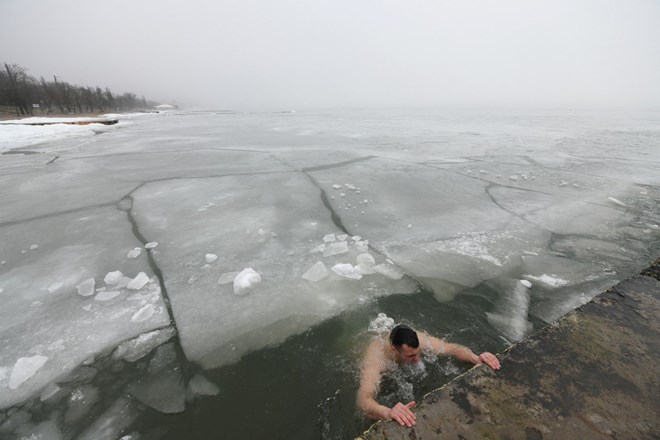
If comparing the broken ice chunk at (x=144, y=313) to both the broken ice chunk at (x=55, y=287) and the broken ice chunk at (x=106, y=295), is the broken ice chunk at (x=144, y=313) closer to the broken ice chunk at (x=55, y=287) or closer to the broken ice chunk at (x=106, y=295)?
the broken ice chunk at (x=106, y=295)

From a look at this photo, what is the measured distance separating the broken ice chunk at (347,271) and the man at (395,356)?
711mm

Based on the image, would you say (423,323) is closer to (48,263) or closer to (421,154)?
(48,263)

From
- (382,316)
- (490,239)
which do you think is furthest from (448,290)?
(490,239)

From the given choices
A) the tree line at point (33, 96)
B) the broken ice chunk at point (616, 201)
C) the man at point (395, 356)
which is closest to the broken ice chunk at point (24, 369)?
the man at point (395, 356)

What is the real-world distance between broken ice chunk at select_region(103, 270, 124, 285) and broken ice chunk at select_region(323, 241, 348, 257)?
5.73 feet

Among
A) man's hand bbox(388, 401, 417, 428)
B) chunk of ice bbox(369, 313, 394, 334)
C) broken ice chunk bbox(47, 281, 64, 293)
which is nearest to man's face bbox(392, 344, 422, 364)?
chunk of ice bbox(369, 313, 394, 334)

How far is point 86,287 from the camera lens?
2414mm

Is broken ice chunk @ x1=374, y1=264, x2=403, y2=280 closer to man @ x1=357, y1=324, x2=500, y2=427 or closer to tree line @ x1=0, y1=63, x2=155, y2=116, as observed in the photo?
man @ x1=357, y1=324, x2=500, y2=427

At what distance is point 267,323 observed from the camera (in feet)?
6.85

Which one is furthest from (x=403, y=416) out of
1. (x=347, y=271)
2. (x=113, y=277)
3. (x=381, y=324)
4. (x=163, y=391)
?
(x=113, y=277)

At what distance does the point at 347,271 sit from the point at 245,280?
0.85 metres

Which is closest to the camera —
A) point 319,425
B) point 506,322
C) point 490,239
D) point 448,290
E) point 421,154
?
point 319,425

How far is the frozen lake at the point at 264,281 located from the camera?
62.3 inches

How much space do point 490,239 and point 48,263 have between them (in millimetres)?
4280
